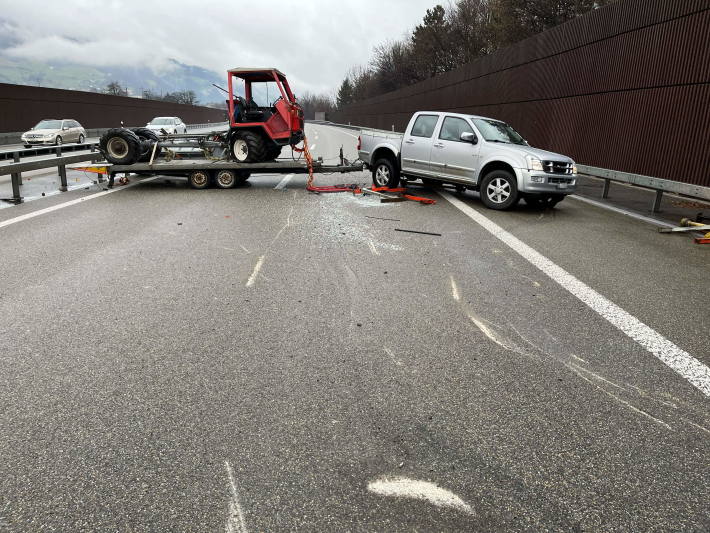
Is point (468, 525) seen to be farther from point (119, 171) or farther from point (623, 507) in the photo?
point (119, 171)

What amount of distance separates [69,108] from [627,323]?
158ft

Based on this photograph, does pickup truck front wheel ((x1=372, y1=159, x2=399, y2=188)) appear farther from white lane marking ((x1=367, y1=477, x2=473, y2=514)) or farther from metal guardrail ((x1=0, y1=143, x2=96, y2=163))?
white lane marking ((x1=367, y1=477, x2=473, y2=514))

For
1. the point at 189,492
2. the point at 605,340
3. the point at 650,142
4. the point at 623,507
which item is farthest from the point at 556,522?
the point at 650,142

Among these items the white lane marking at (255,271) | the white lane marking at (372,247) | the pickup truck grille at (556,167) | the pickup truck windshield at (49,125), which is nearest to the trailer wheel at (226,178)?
the white lane marking at (372,247)

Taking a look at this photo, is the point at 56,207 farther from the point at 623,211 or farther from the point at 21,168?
the point at 623,211

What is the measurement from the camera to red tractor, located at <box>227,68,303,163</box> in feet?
42.1

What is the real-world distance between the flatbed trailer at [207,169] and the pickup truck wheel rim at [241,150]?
0.26 metres

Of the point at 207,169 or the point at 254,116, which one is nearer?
the point at 207,169

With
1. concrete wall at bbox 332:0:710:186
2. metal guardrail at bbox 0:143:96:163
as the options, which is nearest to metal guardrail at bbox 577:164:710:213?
concrete wall at bbox 332:0:710:186

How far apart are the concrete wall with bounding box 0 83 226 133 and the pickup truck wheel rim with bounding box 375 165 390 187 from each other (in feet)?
105

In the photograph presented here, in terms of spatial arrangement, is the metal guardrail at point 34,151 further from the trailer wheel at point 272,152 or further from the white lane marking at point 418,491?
the white lane marking at point 418,491

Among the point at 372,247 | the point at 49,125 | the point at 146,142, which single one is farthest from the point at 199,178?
the point at 49,125

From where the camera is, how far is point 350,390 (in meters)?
3.41

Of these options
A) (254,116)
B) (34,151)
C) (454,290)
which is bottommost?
(454,290)
